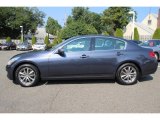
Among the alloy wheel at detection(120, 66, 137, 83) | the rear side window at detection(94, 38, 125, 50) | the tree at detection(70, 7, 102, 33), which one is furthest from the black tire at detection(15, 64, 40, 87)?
the tree at detection(70, 7, 102, 33)

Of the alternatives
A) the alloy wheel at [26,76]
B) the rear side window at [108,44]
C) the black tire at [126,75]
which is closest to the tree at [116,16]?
the rear side window at [108,44]

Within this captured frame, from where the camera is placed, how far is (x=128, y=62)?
8.05m

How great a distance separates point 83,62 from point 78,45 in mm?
566

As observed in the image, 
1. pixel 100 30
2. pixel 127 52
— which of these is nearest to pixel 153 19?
pixel 100 30

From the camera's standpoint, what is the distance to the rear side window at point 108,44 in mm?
7984

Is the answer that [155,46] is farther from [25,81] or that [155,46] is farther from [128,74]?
[25,81]

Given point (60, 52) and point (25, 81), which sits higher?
point (60, 52)

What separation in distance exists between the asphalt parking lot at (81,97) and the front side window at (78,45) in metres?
1.10

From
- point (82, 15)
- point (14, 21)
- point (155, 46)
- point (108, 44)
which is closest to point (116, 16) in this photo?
point (82, 15)

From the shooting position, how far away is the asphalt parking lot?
5520 mm

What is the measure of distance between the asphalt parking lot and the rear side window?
1155 millimetres

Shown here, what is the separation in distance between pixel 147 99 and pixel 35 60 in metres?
3.47

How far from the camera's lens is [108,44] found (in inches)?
318
